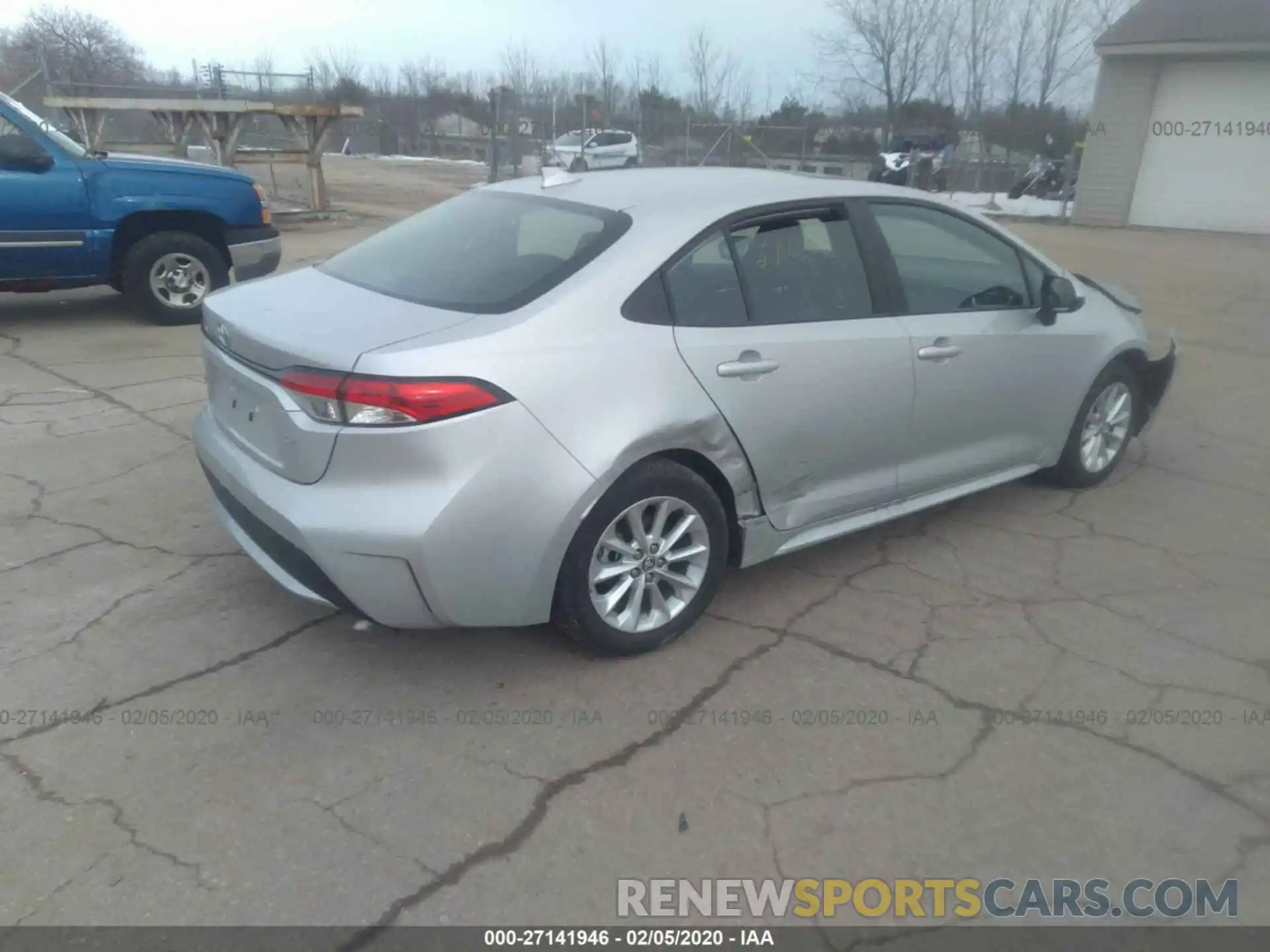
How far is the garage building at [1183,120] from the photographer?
1598 centimetres

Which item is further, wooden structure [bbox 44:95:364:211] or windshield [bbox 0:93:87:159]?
wooden structure [bbox 44:95:364:211]

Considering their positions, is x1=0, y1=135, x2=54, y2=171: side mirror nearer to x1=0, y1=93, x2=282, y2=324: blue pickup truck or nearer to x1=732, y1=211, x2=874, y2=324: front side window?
x1=0, y1=93, x2=282, y2=324: blue pickup truck

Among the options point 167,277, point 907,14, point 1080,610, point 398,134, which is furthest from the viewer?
point 398,134

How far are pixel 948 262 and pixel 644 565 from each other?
6.98 ft

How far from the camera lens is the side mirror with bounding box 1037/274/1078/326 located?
4.29m

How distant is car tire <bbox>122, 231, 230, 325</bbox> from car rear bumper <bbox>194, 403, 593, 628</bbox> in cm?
546

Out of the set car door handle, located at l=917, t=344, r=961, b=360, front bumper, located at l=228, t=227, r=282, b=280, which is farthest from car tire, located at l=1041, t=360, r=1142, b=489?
front bumper, located at l=228, t=227, r=282, b=280

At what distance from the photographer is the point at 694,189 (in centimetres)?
361

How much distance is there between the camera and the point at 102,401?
5.81 metres

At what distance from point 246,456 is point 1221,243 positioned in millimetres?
16993

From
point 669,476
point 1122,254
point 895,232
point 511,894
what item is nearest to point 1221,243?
point 1122,254

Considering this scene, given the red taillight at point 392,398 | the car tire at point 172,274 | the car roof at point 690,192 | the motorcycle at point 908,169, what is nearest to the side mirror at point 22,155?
the car tire at point 172,274

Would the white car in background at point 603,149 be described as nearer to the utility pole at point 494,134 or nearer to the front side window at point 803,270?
the utility pole at point 494,134

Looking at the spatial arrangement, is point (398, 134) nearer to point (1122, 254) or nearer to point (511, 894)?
point (1122, 254)
